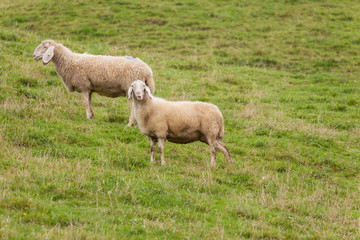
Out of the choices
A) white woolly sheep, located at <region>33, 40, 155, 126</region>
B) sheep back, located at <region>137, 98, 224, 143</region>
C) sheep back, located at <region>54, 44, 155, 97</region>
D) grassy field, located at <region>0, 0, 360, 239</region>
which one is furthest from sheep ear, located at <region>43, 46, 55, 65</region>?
sheep back, located at <region>137, 98, 224, 143</region>

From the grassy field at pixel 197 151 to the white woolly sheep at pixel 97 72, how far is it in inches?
27.7

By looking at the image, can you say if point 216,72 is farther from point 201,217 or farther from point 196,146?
point 201,217

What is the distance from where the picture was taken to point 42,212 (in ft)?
18.4

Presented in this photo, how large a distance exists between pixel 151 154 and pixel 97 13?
67.1ft

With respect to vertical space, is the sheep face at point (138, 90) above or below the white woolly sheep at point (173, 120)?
above

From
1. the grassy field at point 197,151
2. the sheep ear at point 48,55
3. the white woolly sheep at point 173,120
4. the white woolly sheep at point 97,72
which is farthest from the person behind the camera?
the sheep ear at point 48,55

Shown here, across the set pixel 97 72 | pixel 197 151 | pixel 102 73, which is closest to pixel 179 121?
pixel 197 151

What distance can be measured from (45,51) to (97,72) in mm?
1683

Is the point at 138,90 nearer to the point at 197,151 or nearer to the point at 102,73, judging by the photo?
the point at 197,151

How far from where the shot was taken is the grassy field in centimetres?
595

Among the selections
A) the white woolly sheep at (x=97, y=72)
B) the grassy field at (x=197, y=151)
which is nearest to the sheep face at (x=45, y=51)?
the white woolly sheep at (x=97, y=72)

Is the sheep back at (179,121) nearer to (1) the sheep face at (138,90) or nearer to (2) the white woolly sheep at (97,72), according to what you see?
(1) the sheep face at (138,90)

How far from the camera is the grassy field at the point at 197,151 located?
5.95m

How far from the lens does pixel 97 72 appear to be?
1077 cm
